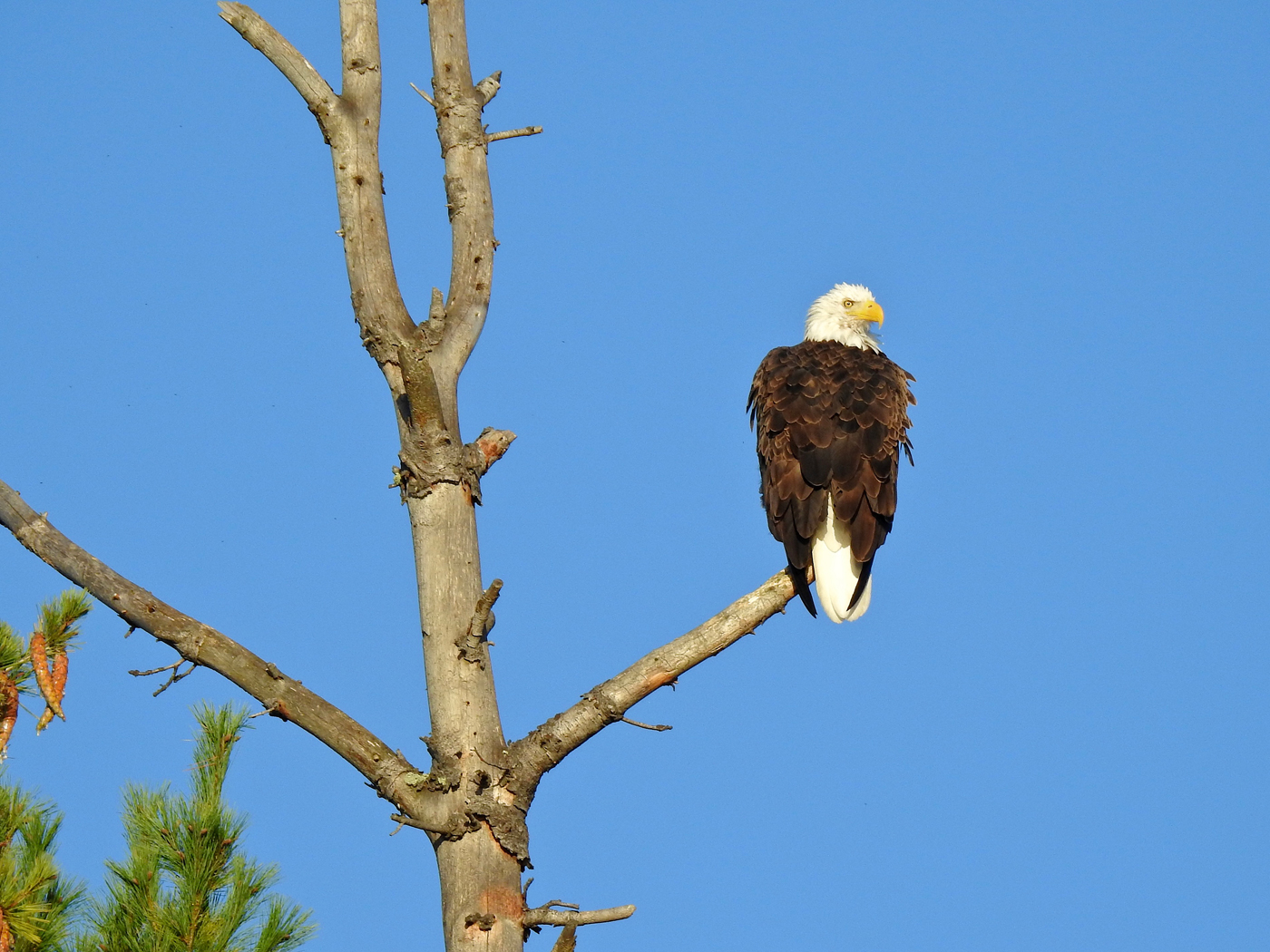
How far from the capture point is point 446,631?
4574mm

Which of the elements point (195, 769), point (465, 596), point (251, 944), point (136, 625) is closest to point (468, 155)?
point (465, 596)

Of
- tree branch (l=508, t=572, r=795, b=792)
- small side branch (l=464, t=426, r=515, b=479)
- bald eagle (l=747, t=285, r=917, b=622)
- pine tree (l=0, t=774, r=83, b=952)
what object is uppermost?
bald eagle (l=747, t=285, r=917, b=622)

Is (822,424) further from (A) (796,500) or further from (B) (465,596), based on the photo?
(B) (465,596)

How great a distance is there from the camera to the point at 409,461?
15.6ft

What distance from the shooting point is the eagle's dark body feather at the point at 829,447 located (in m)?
5.63

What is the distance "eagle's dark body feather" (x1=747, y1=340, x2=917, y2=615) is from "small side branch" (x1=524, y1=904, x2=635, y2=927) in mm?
1708

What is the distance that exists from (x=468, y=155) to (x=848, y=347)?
2.43 meters

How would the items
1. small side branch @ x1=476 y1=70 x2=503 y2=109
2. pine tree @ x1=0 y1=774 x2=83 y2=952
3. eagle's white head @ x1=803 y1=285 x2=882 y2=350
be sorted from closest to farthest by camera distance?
pine tree @ x1=0 y1=774 x2=83 y2=952
small side branch @ x1=476 y1=70 x2=503 y2=109
eagle's white head @ x1=803 y1=285 x2=882 y2=350

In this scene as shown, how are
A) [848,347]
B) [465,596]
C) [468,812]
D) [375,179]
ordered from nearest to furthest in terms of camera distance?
[468,812], [465,596], [375,179], [848,347]

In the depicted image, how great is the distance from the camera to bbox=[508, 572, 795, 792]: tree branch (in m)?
4.48

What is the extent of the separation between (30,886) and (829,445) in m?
3.54

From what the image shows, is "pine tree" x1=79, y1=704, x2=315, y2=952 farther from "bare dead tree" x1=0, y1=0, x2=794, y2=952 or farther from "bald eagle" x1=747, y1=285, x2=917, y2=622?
"bald eagle" x1=747, y1=285, x2=917, y2=622

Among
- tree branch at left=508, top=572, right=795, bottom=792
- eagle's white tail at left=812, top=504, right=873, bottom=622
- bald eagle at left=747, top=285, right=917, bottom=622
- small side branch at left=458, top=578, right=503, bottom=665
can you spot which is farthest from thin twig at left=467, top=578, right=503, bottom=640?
eagle's white tail at left=812, top=504, right=873, bottom=622

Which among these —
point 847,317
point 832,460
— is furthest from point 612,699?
point 847,317
